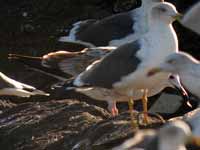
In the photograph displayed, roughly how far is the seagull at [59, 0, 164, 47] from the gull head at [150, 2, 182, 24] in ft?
7.46

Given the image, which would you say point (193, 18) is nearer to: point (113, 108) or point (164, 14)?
point (164, 14)

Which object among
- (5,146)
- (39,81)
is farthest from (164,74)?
(39,81)

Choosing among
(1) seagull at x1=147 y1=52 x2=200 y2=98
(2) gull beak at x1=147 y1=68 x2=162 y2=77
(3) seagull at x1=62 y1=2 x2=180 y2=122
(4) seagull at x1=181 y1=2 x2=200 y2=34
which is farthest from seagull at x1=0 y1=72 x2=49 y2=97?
(1) seagull at x1=147 y1=52 x2=200 y2=98

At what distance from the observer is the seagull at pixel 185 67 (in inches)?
306

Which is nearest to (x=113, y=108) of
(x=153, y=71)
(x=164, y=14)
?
(x=164, y=14)

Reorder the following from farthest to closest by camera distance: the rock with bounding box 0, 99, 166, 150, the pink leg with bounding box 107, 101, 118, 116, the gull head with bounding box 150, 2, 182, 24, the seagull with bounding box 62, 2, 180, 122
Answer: the pink leg with bounding box 107, 101, 118, 116 → the gull head with bounding box 150, 2, 182, 24 → the seagull with bounding box 62, 2, 180, 122 → the rock with bounding box 0, 99, 166, 150

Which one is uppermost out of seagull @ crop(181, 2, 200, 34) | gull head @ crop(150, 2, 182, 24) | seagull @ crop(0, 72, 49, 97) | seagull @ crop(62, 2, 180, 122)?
seagull @ crop(181, 2, 200, 34)

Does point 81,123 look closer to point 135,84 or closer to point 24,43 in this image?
point 135,84

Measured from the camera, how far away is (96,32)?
12141 millimetres

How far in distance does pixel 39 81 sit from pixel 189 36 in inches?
103

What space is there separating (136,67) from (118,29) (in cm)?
336

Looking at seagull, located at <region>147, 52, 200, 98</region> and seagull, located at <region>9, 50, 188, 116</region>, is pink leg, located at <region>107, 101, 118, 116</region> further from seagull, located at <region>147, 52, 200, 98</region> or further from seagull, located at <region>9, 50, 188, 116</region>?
seagull, located at <region>147, 52, 200, 98</region>

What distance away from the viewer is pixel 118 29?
11883mm

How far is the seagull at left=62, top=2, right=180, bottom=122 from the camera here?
8490 mm
